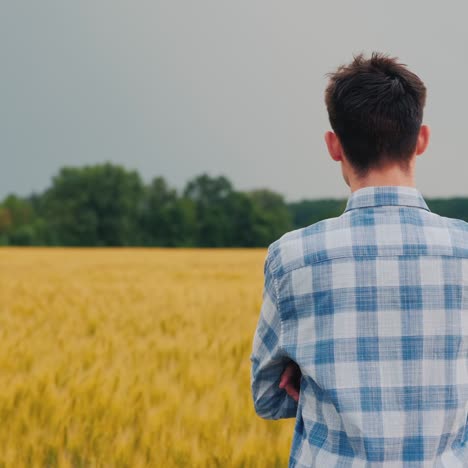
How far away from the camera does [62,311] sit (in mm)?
5117

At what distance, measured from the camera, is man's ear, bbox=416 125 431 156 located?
132 cm

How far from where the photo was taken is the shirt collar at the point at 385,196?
1266 mm

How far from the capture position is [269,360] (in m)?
1.31

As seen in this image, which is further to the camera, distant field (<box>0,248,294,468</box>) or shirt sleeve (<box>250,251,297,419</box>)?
distant field (<box>0,248,294,468</box>)

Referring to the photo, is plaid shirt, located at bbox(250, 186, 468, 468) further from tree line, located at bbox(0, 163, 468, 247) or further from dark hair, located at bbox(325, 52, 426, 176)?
tree line, located at bbox(0, 163, 468, 247)

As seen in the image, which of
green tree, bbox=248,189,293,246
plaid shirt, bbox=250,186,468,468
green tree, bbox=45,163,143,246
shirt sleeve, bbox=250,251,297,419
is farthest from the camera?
green tree, bbox=248,189,293,246

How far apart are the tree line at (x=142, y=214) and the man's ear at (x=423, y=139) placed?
42.6 metres

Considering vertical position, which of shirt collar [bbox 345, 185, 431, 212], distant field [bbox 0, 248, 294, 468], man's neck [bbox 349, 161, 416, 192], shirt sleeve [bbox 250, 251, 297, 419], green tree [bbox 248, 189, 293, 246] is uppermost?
green tree [bbox 248, 189, 293, 246]

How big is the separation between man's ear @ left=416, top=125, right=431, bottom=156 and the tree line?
4256cm

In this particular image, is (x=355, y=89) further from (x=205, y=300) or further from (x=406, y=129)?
(x=205, y=300)

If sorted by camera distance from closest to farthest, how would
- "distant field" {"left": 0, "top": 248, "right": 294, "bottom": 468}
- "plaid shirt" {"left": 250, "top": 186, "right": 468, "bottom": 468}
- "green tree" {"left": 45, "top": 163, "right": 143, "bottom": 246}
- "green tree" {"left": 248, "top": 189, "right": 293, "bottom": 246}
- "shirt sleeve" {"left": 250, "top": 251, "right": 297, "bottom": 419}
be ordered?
"plaid shirt" {"left": 250, "top": 186, "right": 468, "bottom": 468}
"shirt sleeve" {"left": 250, "top": 251, "right": 297, "bottom": 419}
"distant field" {"left": 0, "top": 248, "right": 294, "bottom": 468}
"green tree" {"left": 45, "top": 163, "right": 143, "bottom": 246}
"green tree" {"left": 248, "top": 189, "right": 293, "bottom": 246}

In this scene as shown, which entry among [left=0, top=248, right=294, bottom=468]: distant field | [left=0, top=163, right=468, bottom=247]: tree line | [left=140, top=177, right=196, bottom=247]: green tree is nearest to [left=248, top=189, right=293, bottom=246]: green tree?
[left=0, top=163, right=468, bottom=247]: tree line

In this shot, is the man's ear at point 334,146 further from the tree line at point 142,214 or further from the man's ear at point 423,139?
the tree line at point 142,214

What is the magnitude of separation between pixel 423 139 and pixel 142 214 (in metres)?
45.4
